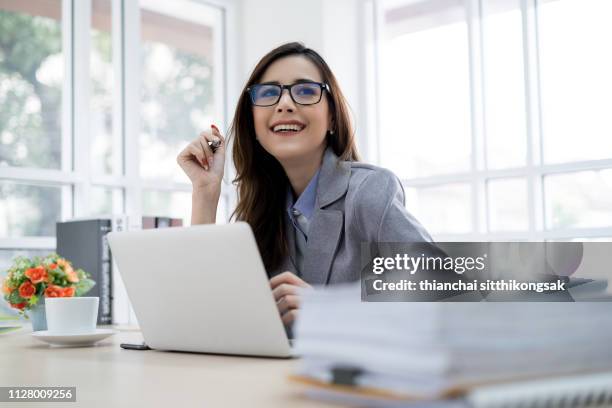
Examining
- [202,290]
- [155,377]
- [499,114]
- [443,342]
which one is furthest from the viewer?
[499,114]

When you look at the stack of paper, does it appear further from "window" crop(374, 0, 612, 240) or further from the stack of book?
"window" crop(374, 0, 612, 240)

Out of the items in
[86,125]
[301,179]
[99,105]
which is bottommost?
[301,179]

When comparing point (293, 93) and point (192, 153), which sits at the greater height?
point (293, 93)

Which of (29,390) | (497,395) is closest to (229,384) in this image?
(29,390)

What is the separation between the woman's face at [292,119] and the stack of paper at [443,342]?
145 centimetres

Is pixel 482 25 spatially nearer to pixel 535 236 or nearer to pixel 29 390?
pixel 535 236

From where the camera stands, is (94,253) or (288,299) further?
(94,253)

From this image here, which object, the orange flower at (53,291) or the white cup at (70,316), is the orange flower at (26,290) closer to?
the orange flower at (53,291)

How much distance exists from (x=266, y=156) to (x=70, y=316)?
90cm

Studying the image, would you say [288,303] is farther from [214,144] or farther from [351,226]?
[214,144]

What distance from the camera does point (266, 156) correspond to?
7.26 feet

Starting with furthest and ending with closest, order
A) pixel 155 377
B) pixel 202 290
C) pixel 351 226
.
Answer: pixel 351 226 < pixel 202 290 < pixel 155 377

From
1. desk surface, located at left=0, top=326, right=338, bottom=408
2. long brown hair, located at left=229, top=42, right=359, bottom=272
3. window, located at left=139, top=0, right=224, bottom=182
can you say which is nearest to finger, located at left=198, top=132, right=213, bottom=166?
long brown hair, located at left=229, top=42, right=359, bottom=272

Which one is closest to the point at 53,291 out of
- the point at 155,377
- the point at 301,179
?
the point at 301,179
